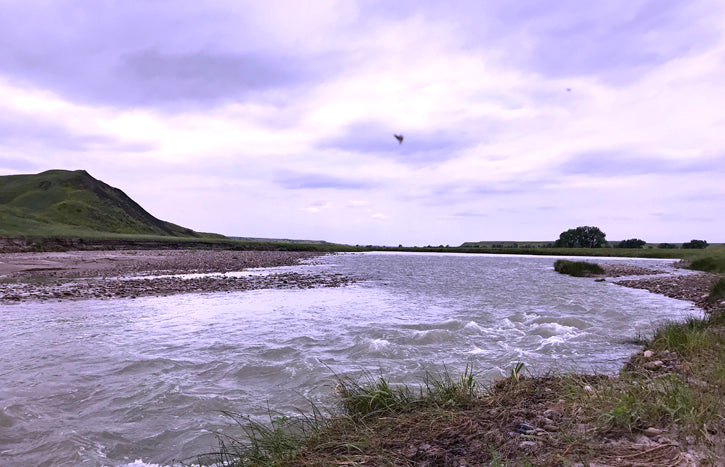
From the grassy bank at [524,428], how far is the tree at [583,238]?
169702 millimetres

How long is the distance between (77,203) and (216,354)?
144953mm

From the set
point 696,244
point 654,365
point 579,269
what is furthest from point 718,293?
point 696,244

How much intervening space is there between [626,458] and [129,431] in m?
6.97

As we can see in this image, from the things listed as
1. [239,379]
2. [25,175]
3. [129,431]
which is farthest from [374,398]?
[25,175]

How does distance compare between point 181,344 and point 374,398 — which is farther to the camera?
point 181,344

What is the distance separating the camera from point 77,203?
430ft

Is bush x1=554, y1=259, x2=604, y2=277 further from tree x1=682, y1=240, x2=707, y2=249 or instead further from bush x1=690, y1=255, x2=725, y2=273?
tree x1=682, y1=240, x2=707, y2=249

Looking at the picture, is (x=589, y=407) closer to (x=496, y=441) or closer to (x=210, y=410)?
(x=496, y=441)

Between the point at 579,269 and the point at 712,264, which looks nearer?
the point at 712,264

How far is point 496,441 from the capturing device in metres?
4.79

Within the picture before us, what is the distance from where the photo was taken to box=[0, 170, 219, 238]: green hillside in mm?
120375

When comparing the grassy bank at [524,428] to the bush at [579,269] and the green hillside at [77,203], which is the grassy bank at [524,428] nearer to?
the bush at [579,269]

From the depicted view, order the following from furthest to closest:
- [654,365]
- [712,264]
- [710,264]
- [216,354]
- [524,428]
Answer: [710,264] → [712,264] → [216,354] → [654,365] → [524,428]

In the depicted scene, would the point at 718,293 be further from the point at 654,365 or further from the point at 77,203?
the point at 77,203
